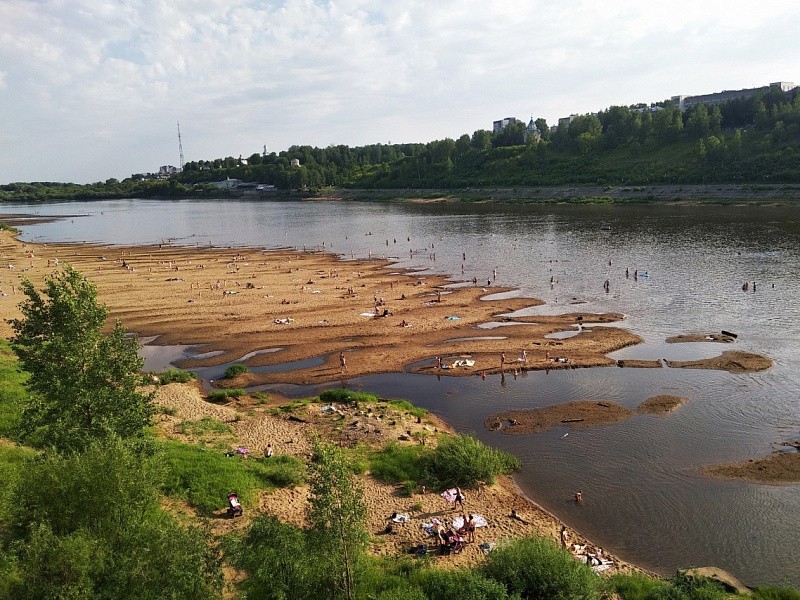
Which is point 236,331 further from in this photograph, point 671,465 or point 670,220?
point 670,220

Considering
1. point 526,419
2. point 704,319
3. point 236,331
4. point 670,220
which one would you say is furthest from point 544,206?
point 526,419

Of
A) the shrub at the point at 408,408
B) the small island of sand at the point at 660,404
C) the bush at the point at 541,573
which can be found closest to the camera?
the bush at the point at 541,573

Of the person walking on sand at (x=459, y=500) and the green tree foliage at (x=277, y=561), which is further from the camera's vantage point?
the person walking on sand at (x=459, y=500)

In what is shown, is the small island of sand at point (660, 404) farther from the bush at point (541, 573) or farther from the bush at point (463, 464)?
the bush at point (541, 573)

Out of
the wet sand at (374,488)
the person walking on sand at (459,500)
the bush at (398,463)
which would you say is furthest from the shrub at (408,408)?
the person walking on sand at (459,500)

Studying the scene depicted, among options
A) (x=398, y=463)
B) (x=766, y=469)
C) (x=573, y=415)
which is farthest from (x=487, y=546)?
(x=766, y=469)
